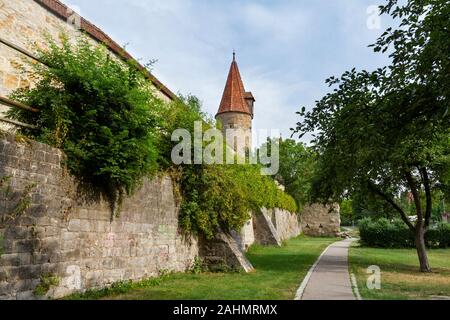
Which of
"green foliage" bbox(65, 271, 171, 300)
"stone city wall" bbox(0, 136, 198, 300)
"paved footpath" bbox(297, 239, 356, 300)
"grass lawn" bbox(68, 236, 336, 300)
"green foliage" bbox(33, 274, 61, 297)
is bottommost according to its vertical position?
"paved footpath" bbox(297, 239, 356, 300)

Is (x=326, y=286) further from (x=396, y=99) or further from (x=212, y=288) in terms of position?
(x=396, y=99)

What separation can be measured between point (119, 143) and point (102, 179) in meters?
0.87

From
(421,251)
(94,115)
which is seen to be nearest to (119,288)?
(94,115)

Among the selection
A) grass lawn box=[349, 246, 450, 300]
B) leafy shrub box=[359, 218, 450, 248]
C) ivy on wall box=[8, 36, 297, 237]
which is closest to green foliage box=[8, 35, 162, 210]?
ivy on wall box=[8, 36, 297, 237]

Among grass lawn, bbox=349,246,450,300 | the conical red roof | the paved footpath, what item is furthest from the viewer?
the conical red roof

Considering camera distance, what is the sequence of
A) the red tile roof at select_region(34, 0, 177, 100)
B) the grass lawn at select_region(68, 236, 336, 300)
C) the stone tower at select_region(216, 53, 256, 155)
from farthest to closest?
the stone tower at select_region(216, 53, 256, 155) → the red tile roof at select_region(34, 0, 177, 100) → the grass lawn at select_region(68, 236, 336, 300)

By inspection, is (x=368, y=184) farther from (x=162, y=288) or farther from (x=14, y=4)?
(x=14, y=4)

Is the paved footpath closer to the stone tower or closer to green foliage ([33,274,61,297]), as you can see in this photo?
green foliage ([33,274,61,297])

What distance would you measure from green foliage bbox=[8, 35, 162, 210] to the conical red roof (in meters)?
28.3

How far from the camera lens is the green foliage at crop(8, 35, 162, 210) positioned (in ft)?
22.9

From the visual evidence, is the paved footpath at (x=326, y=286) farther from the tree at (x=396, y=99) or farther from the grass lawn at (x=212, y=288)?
the tree at (x=396, y=99)

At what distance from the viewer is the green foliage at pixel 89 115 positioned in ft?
22.9

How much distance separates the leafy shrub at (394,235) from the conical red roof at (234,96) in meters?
14.8

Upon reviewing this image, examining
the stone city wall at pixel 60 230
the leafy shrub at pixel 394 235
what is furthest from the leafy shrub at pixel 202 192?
the leafy shrub at pixel 394 235
